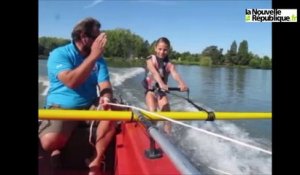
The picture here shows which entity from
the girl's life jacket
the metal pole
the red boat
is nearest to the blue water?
the red boat

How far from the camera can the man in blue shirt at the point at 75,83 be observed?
236cm

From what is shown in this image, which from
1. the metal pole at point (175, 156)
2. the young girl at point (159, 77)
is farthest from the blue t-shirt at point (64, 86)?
the young girl at point (159, 77)

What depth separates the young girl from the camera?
416cm

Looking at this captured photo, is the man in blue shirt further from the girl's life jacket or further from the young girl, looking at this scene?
the girl's life jacket

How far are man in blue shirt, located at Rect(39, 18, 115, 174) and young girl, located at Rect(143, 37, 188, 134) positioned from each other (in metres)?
1.48

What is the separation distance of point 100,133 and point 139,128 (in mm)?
271

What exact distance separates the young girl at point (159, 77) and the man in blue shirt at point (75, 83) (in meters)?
Result: 1.48

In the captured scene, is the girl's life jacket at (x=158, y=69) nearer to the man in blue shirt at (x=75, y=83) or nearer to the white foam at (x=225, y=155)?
the white foam at (x=225, y=155)

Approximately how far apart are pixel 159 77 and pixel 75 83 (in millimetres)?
1926
